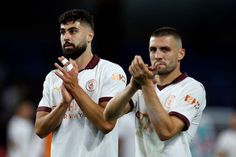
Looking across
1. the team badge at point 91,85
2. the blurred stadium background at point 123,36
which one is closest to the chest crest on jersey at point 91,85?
the team badge at point 91,85

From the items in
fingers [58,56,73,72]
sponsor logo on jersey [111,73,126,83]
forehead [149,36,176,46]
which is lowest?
sponsor logo on jersey [111,73,126,83]

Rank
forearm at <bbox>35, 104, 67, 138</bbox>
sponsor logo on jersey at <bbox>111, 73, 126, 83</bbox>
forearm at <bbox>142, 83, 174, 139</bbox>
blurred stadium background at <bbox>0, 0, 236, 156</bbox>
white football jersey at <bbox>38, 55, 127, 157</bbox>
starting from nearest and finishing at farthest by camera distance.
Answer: forearm at <bbox>142, 83, 174, 139</bbox>
forearm at <bbox>35, 104, 67, 138</bbox>
white football jersey at <bbox>38, 55, 127, 157</bbox>
sponsor logo on jersey at <bbox>111, 73, 126, 83</bbox>
blurred stadium background at <bbox>0, 0, 236, 156</bbox>

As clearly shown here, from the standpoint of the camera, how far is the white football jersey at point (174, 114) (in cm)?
611

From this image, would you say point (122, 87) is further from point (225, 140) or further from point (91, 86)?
point (225, 140)

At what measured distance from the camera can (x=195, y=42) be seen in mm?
21094

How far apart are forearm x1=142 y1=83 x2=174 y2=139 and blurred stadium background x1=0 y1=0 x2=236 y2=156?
41.0ft

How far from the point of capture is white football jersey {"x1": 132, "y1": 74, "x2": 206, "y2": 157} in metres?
6.11

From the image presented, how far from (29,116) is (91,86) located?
850 cm

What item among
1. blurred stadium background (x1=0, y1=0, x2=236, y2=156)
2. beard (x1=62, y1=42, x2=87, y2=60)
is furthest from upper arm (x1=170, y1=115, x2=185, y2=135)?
blurred stadium background (x1=0, y1=0, x2=236, y2=156)

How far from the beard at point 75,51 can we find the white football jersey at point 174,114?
603 millimetres

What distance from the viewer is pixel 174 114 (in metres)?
6.11

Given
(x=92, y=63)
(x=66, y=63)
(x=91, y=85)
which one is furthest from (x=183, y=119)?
(x=66, y=63)

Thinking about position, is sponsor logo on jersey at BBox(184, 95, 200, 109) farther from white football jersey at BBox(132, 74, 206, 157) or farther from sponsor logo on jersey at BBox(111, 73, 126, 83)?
sponsor logo on jersey at BBox(111, 73, 126, 83)

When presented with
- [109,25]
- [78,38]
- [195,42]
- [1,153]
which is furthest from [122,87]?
[195,42]
